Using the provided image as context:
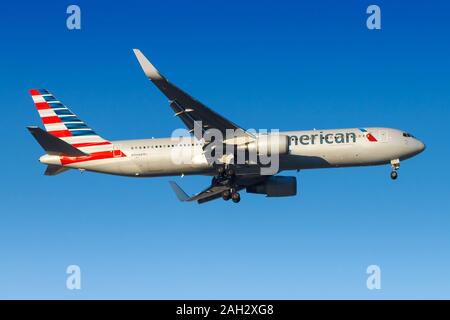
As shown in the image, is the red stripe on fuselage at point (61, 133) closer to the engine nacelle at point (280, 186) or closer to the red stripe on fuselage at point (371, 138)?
the engine nacelle at point (280, 186)

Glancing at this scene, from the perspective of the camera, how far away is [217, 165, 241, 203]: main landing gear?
55.3 meters

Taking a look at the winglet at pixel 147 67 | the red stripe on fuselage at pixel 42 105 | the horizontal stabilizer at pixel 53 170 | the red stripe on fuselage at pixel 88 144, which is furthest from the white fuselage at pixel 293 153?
the winglet at pixel 147 67

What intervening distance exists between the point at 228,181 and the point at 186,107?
7887mm

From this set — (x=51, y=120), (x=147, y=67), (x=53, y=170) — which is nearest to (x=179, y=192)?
(x=53, y=170)

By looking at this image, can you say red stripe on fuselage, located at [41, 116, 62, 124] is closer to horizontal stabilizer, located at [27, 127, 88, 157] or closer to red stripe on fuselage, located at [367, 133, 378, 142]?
horizontal stabilizer, located at [27, 127, 88, 157]

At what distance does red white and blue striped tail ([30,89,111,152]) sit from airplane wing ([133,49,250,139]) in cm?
783

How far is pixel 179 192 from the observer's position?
59.8 meters

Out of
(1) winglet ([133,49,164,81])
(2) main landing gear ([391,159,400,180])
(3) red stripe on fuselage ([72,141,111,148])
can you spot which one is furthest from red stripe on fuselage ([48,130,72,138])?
Answer: (2) main landing gear ([391,159,400,180])

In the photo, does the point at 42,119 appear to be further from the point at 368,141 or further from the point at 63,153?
the point at 368,141

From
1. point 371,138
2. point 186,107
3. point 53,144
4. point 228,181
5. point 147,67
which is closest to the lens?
point 147,67

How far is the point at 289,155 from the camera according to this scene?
54281mm

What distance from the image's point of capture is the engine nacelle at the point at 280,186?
5878cm

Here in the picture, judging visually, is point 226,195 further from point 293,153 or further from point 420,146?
point 420,146

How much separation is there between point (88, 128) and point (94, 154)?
2728 mm
